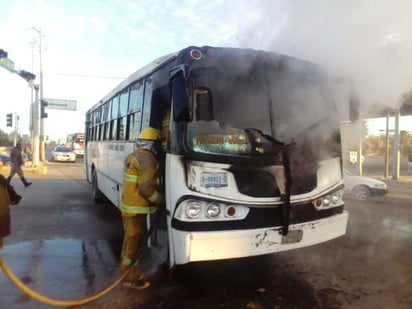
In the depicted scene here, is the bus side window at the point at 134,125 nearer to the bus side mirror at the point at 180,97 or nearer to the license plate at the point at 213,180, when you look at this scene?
the bus side mirror at the point at 180,97

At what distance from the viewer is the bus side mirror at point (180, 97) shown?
3865 millimetres

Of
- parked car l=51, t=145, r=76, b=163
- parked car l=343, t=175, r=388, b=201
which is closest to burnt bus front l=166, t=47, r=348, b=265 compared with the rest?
parked car l=343, t=175, r=388, b=201

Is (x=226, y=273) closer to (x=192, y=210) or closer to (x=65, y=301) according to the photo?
(x=192, y=210)

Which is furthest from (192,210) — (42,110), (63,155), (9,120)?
(63,155)

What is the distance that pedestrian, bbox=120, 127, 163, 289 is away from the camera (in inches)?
174

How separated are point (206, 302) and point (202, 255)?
0.62m

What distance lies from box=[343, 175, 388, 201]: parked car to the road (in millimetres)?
3904

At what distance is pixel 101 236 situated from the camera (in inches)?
279

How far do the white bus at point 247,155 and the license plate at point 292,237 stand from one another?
0.04 ft

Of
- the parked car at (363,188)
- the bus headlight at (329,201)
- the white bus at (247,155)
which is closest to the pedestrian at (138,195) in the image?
the white bus at (247,155)

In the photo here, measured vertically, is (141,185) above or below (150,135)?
below

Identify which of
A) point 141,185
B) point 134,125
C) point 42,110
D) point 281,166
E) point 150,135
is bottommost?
point 141,185

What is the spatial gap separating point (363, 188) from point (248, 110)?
346 inches

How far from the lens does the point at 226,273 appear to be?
16.5ft
